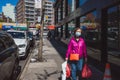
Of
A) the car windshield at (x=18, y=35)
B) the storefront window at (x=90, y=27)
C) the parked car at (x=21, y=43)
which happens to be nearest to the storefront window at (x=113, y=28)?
the storefront window at (x=90, y=27)

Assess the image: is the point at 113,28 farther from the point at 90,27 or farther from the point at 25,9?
the point at 25,9

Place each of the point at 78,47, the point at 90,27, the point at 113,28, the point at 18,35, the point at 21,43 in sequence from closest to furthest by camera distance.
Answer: the point at 78,47
the point at 113,28
the point at 90,27
the point at 21,43
the point at 18,35

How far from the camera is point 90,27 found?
15391mm

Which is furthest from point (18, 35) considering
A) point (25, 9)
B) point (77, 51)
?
point (25, 9)

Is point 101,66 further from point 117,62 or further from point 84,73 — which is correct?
point 84,73

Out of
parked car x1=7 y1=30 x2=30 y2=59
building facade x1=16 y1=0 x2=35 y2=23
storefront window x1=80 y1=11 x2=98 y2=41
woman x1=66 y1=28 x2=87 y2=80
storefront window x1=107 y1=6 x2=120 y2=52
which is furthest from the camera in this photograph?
building facade x1=16 y1=0 x2=35 y2=23

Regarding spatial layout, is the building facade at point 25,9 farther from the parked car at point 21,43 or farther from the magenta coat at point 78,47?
the magenta coat at point 78,47

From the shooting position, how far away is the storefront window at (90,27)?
Result: 14.0m

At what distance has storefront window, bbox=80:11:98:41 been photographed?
45.9 feet

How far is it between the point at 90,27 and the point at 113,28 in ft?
13.4

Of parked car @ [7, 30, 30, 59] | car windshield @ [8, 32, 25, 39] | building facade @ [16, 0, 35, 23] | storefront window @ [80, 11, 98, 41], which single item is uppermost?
building facade @ [16, 0, 35, 23]

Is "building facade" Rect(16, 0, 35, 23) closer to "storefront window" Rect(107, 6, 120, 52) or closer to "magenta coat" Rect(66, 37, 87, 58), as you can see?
"storefront window" Rect(107, 6, 120, 52)

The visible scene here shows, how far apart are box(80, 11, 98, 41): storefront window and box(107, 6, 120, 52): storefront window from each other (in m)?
1.82

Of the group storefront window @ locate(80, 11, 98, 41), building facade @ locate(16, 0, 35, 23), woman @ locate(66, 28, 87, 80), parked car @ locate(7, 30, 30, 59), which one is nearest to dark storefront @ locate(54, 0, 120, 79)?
storefront window @ locate(80, 11, 98, 41)
